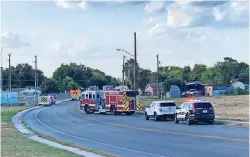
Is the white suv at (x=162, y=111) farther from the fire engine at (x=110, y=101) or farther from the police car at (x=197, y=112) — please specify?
the fire engine at (x=110, y=101)

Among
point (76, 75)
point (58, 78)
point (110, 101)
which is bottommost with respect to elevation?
point (110, 101)

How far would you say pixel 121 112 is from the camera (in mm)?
56844

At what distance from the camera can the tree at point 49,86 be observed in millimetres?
150125

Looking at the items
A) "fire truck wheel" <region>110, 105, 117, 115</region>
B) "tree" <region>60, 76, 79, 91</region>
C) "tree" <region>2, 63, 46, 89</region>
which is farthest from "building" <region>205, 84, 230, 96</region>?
"fire truck wheel" <region>110, 105, 117, 115</region>

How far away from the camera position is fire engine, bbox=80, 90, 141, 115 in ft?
182

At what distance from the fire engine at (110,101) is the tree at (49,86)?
89.4 m

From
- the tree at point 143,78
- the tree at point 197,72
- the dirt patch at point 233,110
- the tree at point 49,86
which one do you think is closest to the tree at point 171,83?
the tree at point 143,78

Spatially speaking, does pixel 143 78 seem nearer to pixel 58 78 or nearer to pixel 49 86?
pixel 49 86

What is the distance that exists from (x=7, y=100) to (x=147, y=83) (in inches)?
2845

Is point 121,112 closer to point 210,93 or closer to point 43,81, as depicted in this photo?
point 210,93

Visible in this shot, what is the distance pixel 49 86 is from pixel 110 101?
96.6m

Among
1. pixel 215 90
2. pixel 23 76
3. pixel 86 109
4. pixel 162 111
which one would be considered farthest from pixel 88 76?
pixel 162 111

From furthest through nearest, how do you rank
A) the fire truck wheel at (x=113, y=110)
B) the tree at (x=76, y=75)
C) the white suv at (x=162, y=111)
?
the tree at (x=76, y=75) < the fire truck wheel at (x=113, y=110) < the white suv at (x=162, y=111)

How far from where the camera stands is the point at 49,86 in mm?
152000
